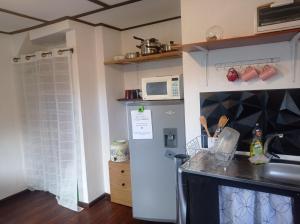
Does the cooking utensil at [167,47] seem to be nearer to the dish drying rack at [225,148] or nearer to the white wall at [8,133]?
the dish drying rack at [225,148]

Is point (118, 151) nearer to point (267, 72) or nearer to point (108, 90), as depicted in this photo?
point (108, 90)

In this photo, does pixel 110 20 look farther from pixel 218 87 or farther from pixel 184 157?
pixel 184 157

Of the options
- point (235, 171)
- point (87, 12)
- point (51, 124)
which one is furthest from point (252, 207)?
point (51, 124)

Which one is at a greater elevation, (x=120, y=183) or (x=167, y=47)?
(x=167, y=47)

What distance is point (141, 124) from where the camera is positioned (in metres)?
2.34

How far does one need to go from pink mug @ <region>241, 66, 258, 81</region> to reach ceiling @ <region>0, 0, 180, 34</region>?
1031 millimetres

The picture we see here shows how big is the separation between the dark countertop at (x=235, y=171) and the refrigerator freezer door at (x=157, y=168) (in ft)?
1.48

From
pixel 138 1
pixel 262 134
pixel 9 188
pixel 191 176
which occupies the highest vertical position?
pixel 138 1

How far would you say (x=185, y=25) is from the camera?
2010mm

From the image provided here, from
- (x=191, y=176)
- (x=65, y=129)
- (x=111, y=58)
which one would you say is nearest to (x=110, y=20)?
(x=111, y=58)

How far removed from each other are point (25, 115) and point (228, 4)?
2.93 metres

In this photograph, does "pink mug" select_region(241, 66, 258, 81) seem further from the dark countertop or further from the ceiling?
the ceiling

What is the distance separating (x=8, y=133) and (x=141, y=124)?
209cm

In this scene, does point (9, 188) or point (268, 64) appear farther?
point (9, 188)
